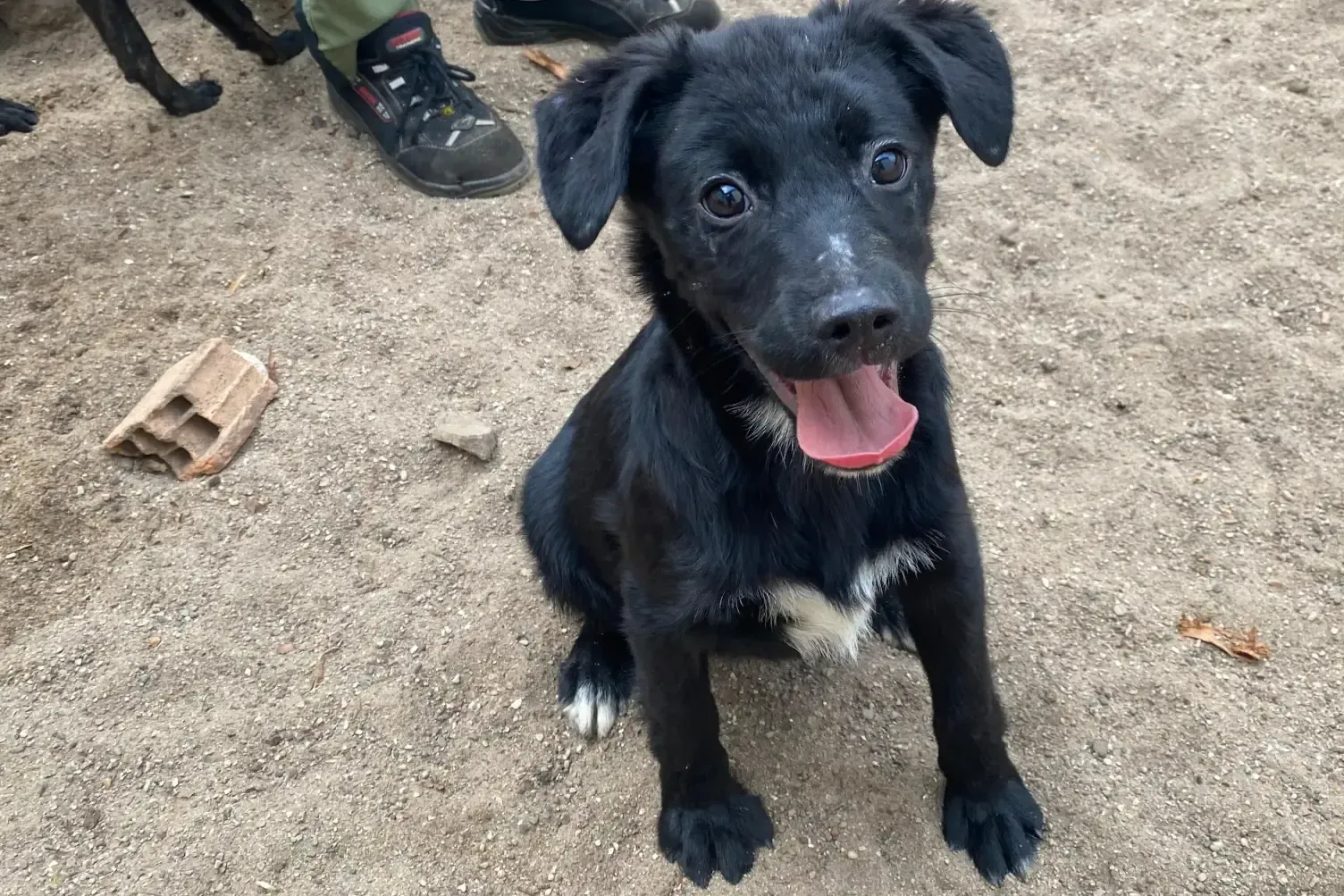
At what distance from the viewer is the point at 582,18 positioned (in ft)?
14.9

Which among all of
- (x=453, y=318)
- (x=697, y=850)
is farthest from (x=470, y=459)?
(x=697, y=850)

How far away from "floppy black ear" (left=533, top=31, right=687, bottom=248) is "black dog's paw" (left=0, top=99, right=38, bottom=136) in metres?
2.88

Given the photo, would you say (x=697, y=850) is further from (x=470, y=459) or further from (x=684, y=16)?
(x=684, y=16)

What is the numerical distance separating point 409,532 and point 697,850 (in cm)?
123

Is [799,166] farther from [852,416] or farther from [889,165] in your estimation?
[852,416]

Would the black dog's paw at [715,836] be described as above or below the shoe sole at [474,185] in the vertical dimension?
below

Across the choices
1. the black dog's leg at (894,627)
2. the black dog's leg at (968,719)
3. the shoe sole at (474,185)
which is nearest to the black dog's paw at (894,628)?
the black dog's leg at (894,627)

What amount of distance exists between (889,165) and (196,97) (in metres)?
3.50

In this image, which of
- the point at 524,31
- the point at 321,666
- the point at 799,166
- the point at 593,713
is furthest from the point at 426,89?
the point at 799,166

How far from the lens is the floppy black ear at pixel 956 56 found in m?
1.66

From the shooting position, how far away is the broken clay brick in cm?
289

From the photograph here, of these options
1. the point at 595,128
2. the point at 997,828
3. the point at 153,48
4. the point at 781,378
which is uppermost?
the point at 595,128

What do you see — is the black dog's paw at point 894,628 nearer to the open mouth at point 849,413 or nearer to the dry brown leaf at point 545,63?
the open mouth at point 849,413

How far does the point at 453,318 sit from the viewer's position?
340 cm
